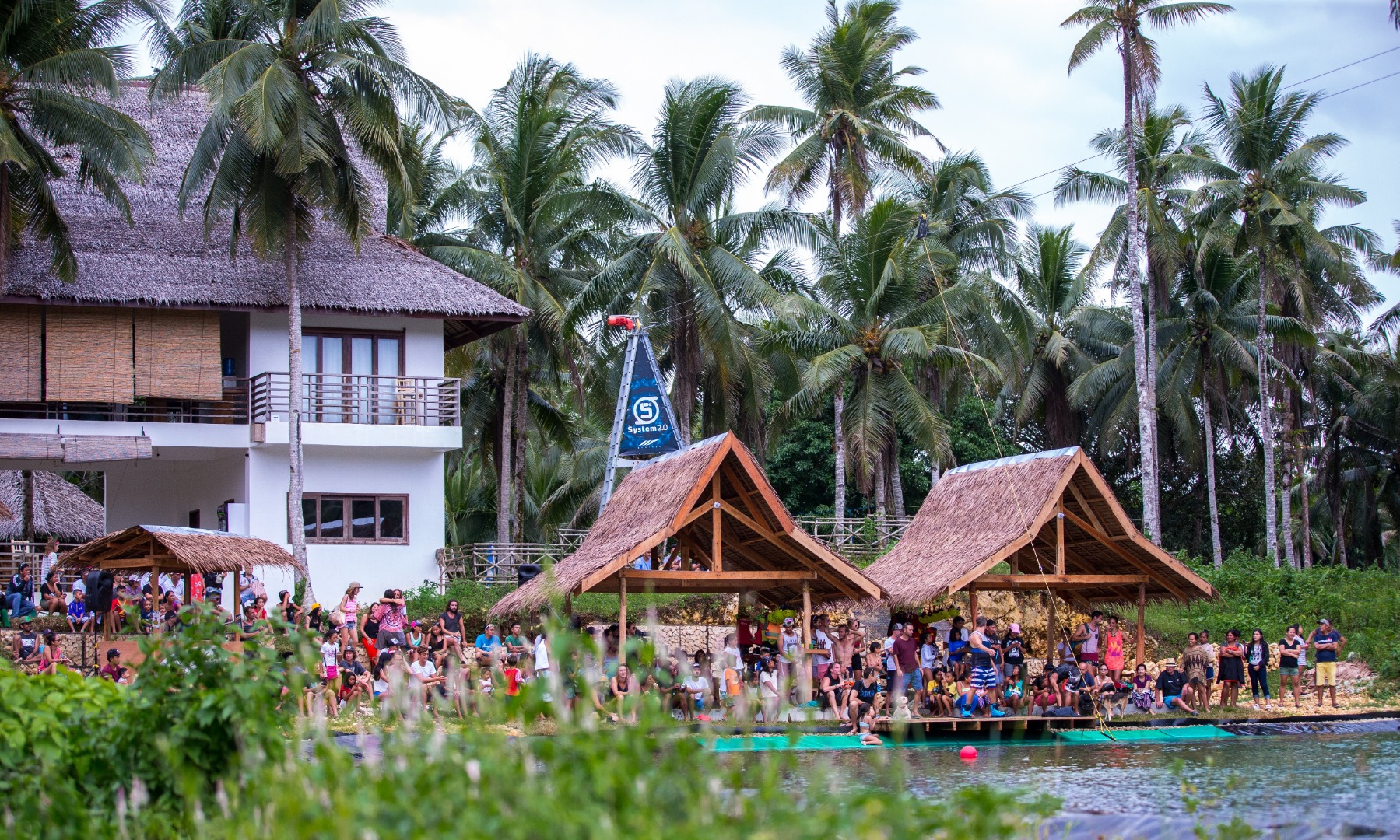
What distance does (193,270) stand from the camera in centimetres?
2583

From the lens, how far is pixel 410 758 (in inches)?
187

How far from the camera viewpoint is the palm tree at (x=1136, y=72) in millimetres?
29609

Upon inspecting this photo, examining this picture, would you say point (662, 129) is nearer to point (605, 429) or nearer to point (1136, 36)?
point (1136, 36)

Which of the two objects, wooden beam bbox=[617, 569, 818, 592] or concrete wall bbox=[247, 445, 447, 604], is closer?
wooden beam bbox=[617, 569, 818, 592]

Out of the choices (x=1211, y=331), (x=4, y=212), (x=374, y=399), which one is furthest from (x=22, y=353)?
(x=1211, y=331)

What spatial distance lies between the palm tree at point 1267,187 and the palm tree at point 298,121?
61.4ft

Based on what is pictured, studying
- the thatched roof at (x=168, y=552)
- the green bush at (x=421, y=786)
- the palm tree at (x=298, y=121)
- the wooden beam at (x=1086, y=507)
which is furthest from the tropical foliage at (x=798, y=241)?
the green bush at (x=421, y=786)

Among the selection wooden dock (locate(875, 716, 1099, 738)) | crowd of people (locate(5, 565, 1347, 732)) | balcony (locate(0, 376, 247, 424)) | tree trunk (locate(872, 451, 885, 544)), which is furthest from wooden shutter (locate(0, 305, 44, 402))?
wooden dock (locate(875, 716, 1099, 738))

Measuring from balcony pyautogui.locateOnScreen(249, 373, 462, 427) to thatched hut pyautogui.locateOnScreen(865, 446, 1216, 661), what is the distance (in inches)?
389

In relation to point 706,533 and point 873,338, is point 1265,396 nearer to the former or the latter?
point 873,338

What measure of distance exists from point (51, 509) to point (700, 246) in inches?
619

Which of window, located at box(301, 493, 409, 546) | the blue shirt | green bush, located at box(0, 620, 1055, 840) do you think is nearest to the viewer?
green bush, located at box(0, 620, 1055, 840)

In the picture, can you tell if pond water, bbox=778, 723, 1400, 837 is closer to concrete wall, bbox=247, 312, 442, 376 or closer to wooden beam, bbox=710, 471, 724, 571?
wooden beam, bbox=710, 471, 724, 571

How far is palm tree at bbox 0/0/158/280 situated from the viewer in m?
21.8
